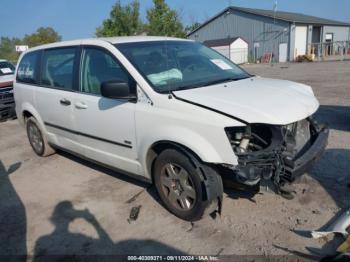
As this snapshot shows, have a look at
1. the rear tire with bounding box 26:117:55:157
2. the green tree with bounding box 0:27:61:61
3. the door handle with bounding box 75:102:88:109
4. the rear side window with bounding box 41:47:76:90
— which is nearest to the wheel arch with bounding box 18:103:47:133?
the rear tire with bounding box 26:117:55:157

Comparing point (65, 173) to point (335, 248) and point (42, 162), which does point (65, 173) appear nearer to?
point (42, 162)

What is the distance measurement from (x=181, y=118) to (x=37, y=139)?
371cm

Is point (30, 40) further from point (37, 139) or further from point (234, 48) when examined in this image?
point (37, 139)

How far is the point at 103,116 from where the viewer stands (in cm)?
404

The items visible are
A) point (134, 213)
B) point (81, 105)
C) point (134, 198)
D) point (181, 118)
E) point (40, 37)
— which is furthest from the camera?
point (40, 37)

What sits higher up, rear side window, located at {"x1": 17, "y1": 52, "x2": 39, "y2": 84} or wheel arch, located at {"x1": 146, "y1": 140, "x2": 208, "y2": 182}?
rear side window, located at {"x1": 17, "y1": 52, "x2": 39, "y2": 84}

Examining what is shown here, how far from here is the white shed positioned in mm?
34656

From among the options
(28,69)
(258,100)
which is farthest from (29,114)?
(258,100)

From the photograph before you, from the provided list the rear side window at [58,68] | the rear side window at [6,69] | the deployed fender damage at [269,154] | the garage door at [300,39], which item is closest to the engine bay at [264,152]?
the deployed fender damage at [269,154]

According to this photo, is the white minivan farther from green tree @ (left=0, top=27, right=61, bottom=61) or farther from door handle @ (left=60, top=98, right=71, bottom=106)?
green tree @ (left=0, top=27, right=61, bottom=61)

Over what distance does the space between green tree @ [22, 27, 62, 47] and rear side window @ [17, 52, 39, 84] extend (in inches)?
2187

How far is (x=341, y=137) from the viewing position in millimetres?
5797

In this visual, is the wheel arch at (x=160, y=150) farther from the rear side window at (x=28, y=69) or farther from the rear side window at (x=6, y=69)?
the rear side window at (x=6, y=69)

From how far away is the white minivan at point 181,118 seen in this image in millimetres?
3098
